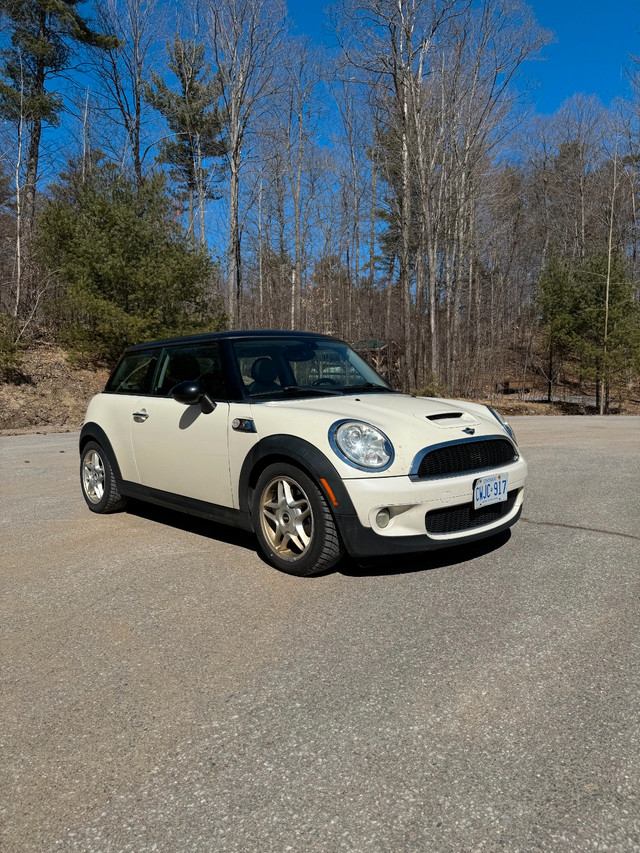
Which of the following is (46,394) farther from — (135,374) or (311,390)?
(311,390)

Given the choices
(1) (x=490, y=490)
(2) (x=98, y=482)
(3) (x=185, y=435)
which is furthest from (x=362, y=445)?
(2) (x=98, y=482)

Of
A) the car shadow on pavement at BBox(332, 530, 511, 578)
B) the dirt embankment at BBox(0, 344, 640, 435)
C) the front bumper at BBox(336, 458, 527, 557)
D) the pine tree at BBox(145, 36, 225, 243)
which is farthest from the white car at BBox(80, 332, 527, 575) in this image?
the pine tree at BBox(145, 36, 225, 243)

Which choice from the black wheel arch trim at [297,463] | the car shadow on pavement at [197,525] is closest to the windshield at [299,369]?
the black wheel arch trim at [297,463]

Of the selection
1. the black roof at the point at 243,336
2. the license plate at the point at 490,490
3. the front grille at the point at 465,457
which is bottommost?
the license plate at the point at 490,490

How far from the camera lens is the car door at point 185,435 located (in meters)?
4.27

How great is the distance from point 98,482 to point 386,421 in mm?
3149

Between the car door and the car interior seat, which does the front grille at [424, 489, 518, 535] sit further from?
the car interior seat

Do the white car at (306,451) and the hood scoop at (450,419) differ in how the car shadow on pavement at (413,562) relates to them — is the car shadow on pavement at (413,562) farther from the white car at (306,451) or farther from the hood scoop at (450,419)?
the hood scoop at (450,419)

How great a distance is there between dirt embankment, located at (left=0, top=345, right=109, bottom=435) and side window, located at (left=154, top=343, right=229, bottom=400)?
10859 mm

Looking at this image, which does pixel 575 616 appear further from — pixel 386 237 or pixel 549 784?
pixel 386 237

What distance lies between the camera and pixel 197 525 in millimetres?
5191

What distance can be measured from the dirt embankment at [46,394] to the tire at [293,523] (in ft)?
40.1

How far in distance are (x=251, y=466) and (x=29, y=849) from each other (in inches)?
97.7

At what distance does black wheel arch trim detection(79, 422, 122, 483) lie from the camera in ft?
17.5
